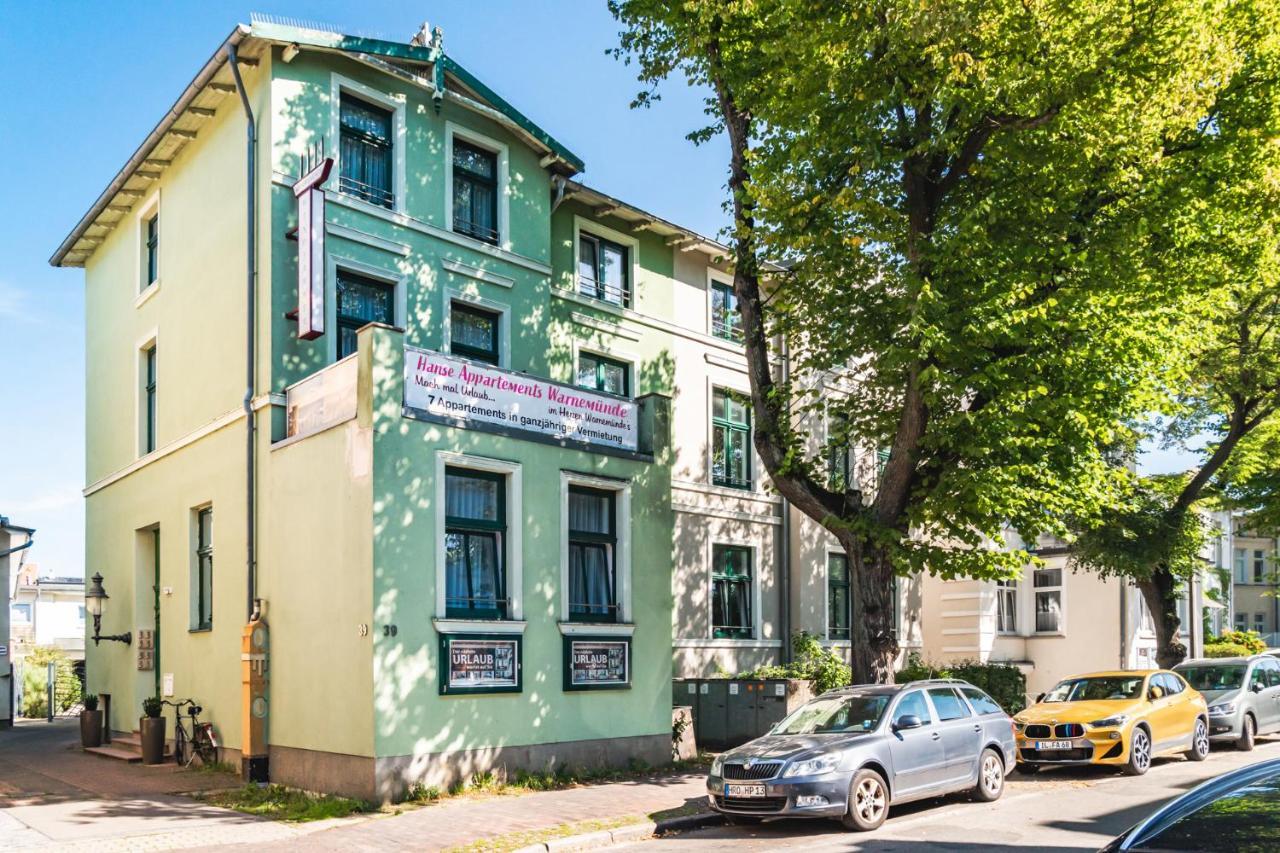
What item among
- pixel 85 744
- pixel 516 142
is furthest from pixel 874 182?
pixel 85 744

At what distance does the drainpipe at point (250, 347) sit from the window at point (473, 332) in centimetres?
319

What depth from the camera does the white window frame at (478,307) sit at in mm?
18250

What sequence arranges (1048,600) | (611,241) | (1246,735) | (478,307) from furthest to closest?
(1048,600)
(611,241)
(1246,735)
(478,307)

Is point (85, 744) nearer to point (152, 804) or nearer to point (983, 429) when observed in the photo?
point (152, 804)

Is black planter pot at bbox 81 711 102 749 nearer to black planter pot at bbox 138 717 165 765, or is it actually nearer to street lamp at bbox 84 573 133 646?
street lamp at bbox 84 573 133 646

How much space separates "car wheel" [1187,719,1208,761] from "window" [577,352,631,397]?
11481mm

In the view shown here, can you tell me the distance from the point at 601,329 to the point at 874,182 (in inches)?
285

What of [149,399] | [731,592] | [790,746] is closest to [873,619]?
[790,746]

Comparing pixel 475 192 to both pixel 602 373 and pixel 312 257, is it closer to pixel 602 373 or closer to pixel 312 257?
pixel 312 257

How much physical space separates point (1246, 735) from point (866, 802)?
37.1ft

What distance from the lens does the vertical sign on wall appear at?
51.0 feet

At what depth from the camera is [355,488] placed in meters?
14.4

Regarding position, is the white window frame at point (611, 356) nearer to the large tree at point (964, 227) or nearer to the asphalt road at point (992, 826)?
the large tree at point (964, 227)

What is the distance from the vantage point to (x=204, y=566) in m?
18.8
